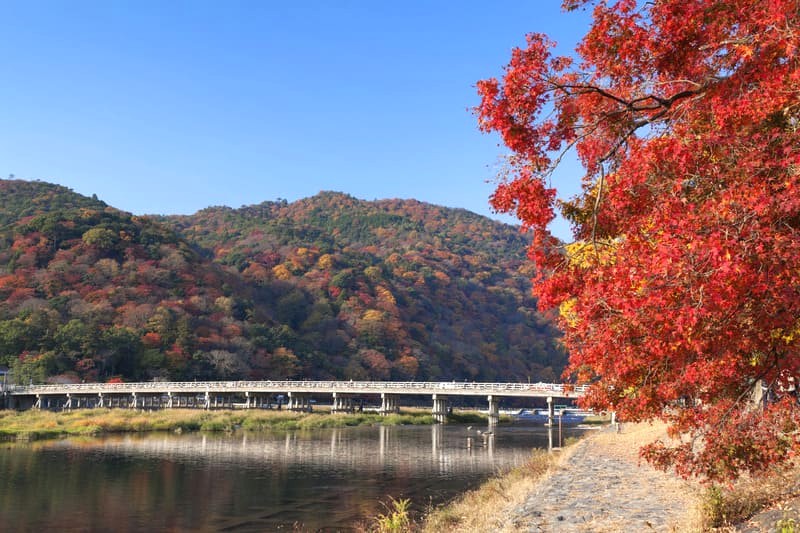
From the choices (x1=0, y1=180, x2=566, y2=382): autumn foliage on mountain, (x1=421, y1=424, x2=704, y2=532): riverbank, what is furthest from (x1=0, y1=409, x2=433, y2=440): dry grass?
(x1=421, y1=424, x2=704, y2=532): riverbank

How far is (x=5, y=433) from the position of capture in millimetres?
45031

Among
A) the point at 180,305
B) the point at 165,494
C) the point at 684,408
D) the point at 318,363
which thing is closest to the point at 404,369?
the point at 318,363

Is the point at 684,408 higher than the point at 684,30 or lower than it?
lower

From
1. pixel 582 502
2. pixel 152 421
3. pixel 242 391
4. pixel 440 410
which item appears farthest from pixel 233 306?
pixel 582 502

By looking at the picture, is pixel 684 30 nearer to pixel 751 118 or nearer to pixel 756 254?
pixel 751 118

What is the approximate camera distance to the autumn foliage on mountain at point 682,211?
5969mm

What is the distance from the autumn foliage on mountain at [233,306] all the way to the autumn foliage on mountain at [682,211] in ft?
250

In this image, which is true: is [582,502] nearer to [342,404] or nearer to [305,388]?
[305,388]

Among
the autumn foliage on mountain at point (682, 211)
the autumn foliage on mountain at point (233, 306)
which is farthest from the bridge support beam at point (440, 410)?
the autumn foliage on mountain at point (682, 211)

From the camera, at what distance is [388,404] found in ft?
274

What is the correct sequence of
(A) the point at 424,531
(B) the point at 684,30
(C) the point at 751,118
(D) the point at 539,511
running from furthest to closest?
(A) the point at 424,531
(D) the point at 539,511
(B) the point at 684,30
(C) the point at 751,118

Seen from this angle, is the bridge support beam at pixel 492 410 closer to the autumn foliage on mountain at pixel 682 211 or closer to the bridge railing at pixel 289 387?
the bridge railing at pixel 289 387

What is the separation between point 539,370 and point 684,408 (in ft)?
415

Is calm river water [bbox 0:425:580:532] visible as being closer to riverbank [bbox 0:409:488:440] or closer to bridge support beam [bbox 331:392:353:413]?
riverbank [bbox 0:409:488:440]
